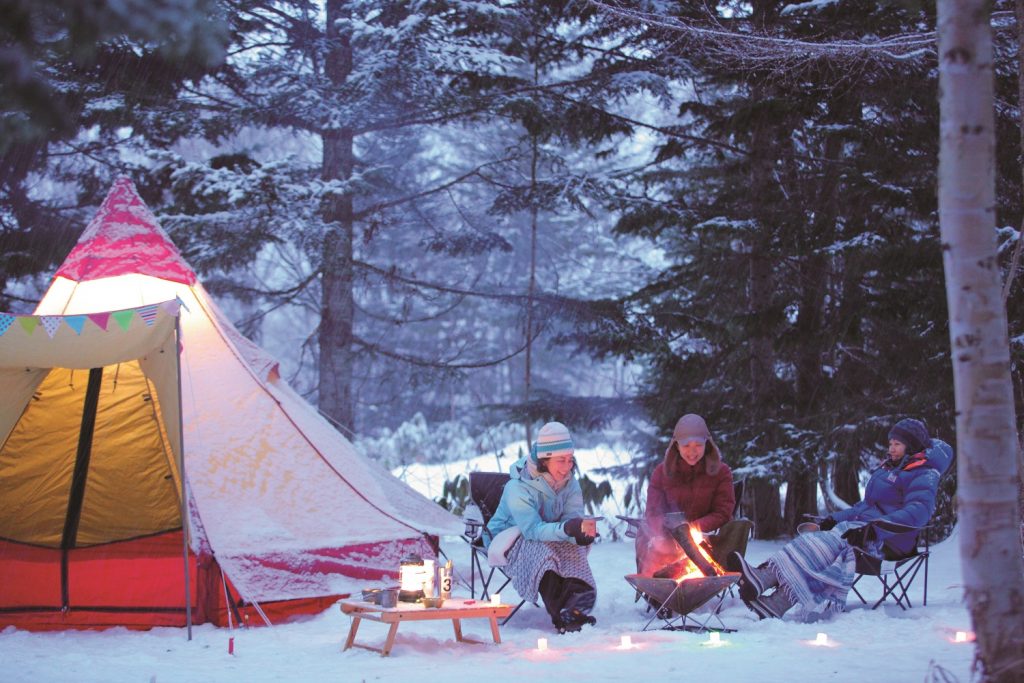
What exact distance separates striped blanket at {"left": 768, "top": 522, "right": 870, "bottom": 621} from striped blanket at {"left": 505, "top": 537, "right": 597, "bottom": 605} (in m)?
0.91

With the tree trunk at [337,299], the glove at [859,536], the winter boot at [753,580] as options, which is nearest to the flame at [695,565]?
the winter boot at [753,580]

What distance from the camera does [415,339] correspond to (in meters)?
20.1

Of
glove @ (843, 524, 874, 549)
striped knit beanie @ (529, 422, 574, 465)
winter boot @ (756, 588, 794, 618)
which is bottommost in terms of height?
winter boot @ (756, 588, 794, 618)

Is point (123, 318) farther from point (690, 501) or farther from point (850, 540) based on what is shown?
point (850, 540)

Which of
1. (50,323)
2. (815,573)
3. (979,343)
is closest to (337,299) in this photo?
(50,323)

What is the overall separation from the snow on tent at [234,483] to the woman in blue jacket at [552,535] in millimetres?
1084

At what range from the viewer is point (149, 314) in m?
4.93

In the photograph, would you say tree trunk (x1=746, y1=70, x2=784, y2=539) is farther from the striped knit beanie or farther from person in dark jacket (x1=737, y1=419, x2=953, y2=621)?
the striped knit beanie

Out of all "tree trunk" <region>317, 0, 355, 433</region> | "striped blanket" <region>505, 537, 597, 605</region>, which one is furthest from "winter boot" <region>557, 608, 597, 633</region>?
"tree trunk" <region>317, 0, 355, 433</region>

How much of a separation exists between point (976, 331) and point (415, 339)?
17.6 m

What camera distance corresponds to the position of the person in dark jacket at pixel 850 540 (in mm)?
5004

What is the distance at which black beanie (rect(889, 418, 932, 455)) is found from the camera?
5.46 meters

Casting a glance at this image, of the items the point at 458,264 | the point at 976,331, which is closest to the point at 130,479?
the point at 976,331

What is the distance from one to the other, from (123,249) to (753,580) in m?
3.80
